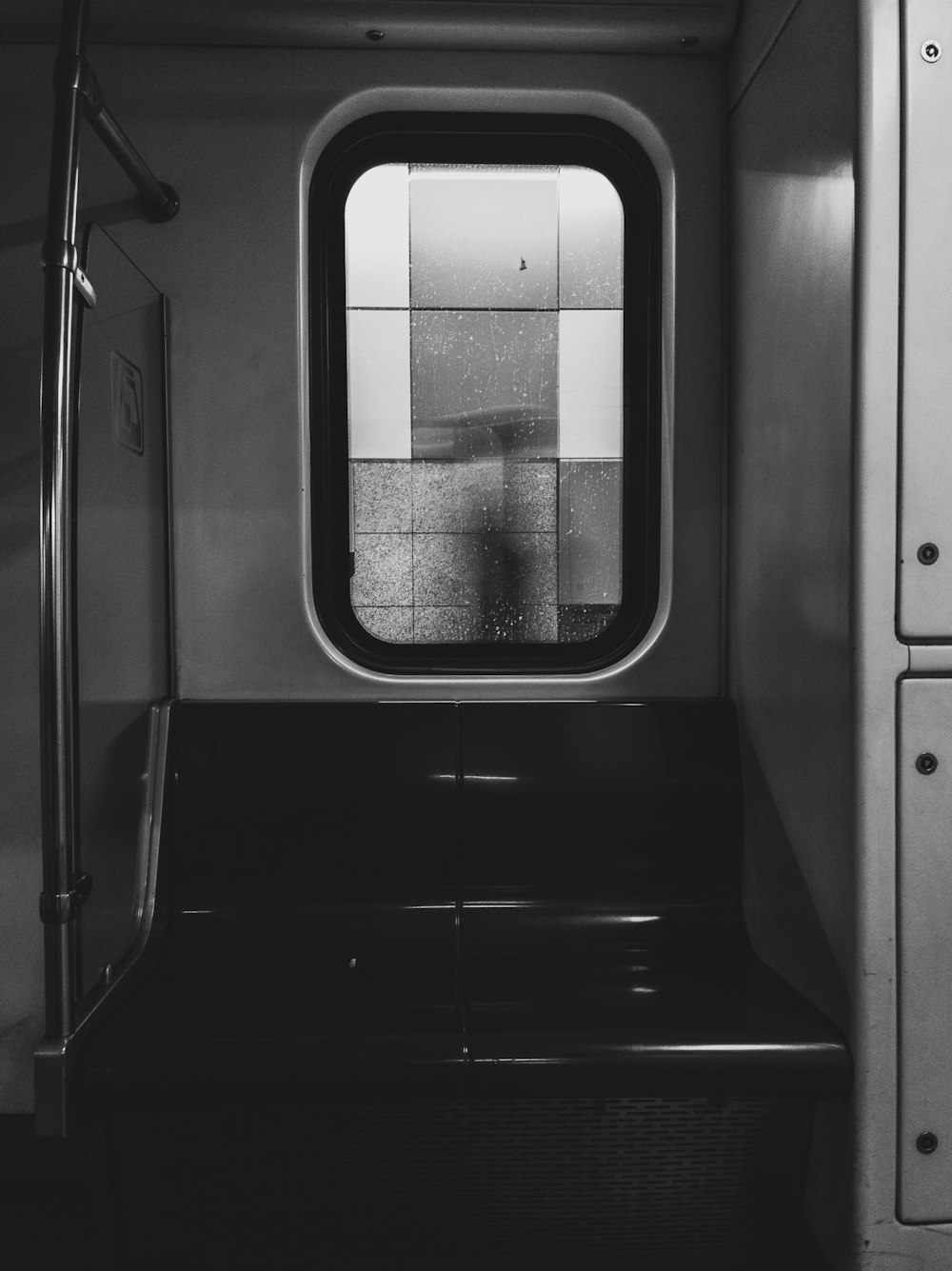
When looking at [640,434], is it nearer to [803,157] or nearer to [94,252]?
[803,157]

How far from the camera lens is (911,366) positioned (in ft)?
4.70

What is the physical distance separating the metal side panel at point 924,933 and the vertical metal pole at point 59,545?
4.19 feet

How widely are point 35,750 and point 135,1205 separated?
0.88 m

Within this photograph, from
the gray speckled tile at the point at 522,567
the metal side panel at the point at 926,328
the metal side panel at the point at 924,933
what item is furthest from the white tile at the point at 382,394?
the metal side panel at the point at 924,933

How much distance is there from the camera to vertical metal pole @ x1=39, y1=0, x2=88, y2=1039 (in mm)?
1295

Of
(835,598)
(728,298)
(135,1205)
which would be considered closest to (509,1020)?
(135,1205)

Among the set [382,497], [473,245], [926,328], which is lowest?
[382,497]

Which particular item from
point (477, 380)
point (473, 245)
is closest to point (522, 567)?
point (477, 380)

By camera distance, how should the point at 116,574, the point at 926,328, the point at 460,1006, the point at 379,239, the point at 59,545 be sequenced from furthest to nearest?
1. the point at 379,239
2. the point at 116,574
3. the point at 460,1006
4. the point at 926,328
5. the point at 59,545

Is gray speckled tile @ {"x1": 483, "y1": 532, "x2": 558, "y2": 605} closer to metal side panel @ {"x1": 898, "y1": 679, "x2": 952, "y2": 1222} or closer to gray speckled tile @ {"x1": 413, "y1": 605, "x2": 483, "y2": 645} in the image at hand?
gray speckled tile @ {"x1": 413, "y1": 605, "x2": 483, "y2": 645}

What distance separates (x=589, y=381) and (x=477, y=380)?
253 millimetres

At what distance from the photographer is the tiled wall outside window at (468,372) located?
2.04 meters

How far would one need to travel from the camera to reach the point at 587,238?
205cm

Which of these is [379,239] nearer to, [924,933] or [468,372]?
[468,372]
